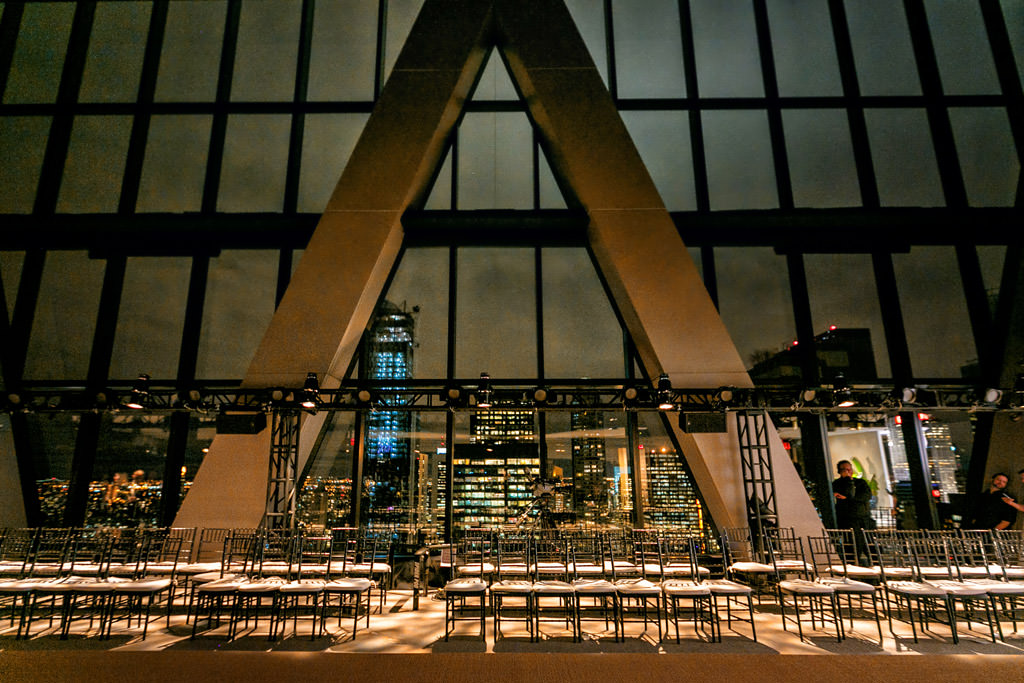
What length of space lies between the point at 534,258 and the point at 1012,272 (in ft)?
25.4

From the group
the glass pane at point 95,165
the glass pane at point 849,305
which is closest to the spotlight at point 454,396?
the glass pane at point 849,305

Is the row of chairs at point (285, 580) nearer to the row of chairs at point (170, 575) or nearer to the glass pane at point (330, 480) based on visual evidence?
the row of chairs at point (170, 575)

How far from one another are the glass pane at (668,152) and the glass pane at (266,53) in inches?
252

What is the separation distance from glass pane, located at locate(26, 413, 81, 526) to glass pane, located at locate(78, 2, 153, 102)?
5.85m

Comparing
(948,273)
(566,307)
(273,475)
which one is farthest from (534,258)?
(948,273)

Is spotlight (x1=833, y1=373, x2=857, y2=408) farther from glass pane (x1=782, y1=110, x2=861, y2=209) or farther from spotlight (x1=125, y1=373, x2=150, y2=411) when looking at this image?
spotlight (x1=125, y1=373, x2=150, y2=411)

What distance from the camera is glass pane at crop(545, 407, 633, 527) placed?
27.4ft

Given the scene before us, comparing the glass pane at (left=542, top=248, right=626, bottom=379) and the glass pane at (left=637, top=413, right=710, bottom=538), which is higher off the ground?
the glass pane at (left=542, top=248, right=626, bottom=379)

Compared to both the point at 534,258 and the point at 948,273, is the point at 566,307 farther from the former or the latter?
the point at 948,273

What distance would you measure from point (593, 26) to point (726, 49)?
2508mm

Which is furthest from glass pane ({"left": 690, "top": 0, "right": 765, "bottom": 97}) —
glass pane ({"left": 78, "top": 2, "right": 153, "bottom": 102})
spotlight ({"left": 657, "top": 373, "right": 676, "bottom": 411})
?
glass pane ({"left": 78, "top": 2, "right": 153, "bottom": 102})

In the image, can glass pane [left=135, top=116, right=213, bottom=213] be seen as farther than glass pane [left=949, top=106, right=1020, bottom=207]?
Yes

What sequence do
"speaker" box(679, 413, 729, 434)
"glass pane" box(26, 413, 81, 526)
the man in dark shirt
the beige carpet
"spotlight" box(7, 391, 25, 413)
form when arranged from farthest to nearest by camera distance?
"glass pane" box(26, 413, 81, 526) → "speaker" box(679, 413, 729, 434) → "spotlight" box(7, 391, 25, 413) → the man in dark shirt → the beige carpet

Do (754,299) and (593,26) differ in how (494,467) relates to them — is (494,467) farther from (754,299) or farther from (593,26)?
(593,26)
